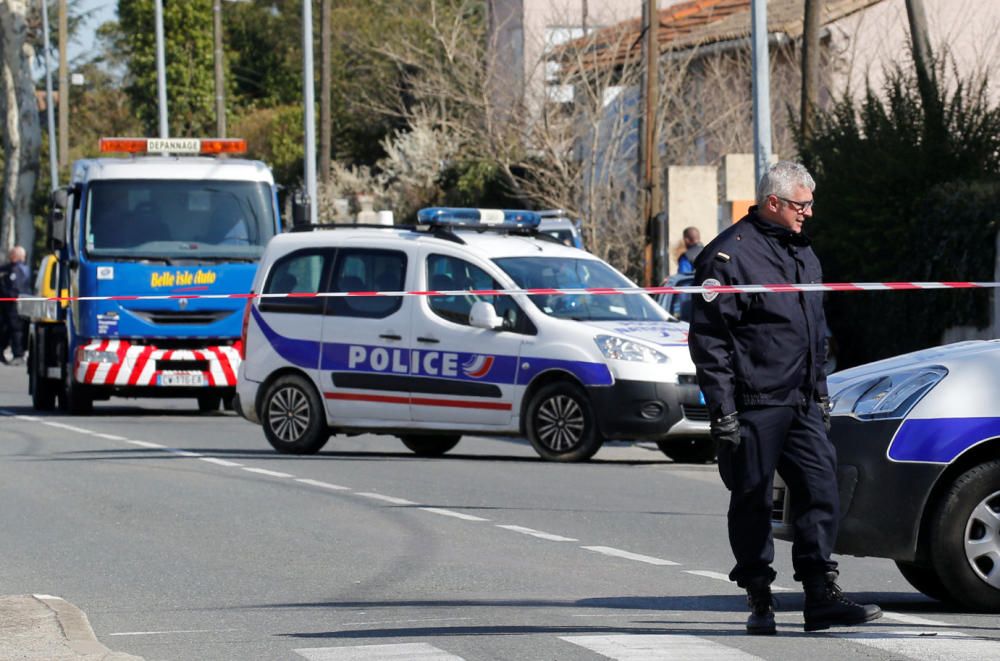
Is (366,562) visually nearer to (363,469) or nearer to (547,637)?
(547,637)

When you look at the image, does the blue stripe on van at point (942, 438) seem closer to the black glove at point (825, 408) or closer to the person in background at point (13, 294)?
the black glove at point (825, 408)

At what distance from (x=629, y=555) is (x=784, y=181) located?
129 inches

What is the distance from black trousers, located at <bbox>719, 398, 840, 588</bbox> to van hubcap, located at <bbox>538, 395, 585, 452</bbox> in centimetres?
821

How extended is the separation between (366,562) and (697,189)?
18734 millimetres

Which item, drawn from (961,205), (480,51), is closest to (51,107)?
(480,51)

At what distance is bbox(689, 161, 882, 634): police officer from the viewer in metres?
7.54

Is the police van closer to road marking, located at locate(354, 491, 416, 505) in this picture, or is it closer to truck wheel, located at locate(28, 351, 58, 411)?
road marking, located at locate(354, 491, 416, 505)

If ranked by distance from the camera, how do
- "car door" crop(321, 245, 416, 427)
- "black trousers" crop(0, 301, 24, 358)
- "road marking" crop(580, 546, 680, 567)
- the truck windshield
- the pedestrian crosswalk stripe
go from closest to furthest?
the pedestrian crosswalk stripe
"road marking" crop(580, 546, 680, 567)
"car door" crop(321, 245, 416, 427)
the truck windshield
"black trousers" crop(0, 301, 24, 358)

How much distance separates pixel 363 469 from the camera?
15.7 meters

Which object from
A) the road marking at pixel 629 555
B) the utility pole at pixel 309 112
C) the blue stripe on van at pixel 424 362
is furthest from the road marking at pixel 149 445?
the utility pole at pixel 309 112

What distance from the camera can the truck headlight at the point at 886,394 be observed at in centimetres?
838

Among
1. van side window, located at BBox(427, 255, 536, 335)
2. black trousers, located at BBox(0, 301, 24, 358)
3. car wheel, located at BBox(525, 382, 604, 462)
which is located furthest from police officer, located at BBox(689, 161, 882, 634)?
black trousers, located at BBox(0, 301, 24, 358)

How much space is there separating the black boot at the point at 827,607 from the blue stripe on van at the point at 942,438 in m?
0.80

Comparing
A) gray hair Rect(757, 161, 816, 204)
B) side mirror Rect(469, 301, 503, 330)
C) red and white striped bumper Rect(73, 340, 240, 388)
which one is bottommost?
red and white striped bumper Rect(73, 340, 240, 388)
